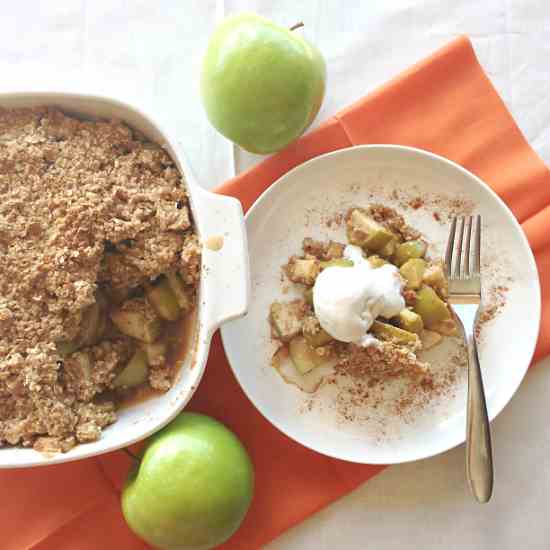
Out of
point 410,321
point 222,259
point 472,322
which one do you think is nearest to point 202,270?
point 222,259

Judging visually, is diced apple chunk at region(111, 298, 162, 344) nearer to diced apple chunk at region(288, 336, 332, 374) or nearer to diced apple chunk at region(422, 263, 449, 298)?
diced apple chunk at region(288, 336, 332, 374)

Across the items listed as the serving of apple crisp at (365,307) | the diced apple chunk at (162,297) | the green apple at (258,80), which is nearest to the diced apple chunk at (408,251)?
the serving of apple crisp at (365,307)

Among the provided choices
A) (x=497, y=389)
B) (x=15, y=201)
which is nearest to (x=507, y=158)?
(x=497, y=389)

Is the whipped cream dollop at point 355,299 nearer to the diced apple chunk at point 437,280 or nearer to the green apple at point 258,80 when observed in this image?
the diced apple chunk at point 437,280

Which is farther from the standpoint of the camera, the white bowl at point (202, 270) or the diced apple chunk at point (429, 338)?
the diced apple chunk at point (429, 338)

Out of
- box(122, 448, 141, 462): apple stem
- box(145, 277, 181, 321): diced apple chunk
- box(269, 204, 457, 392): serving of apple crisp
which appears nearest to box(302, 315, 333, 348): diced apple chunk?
box(269, 204, 457, 392): serving of apple crisp

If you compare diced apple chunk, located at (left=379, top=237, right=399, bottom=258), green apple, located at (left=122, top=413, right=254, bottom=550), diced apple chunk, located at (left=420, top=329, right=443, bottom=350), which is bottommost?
green apple, located at (left=122, top=413, right=254, bottom=550)

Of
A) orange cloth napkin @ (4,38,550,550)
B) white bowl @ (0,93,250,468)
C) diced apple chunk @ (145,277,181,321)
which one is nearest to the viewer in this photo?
white bowl @ (0,93,250,468)
